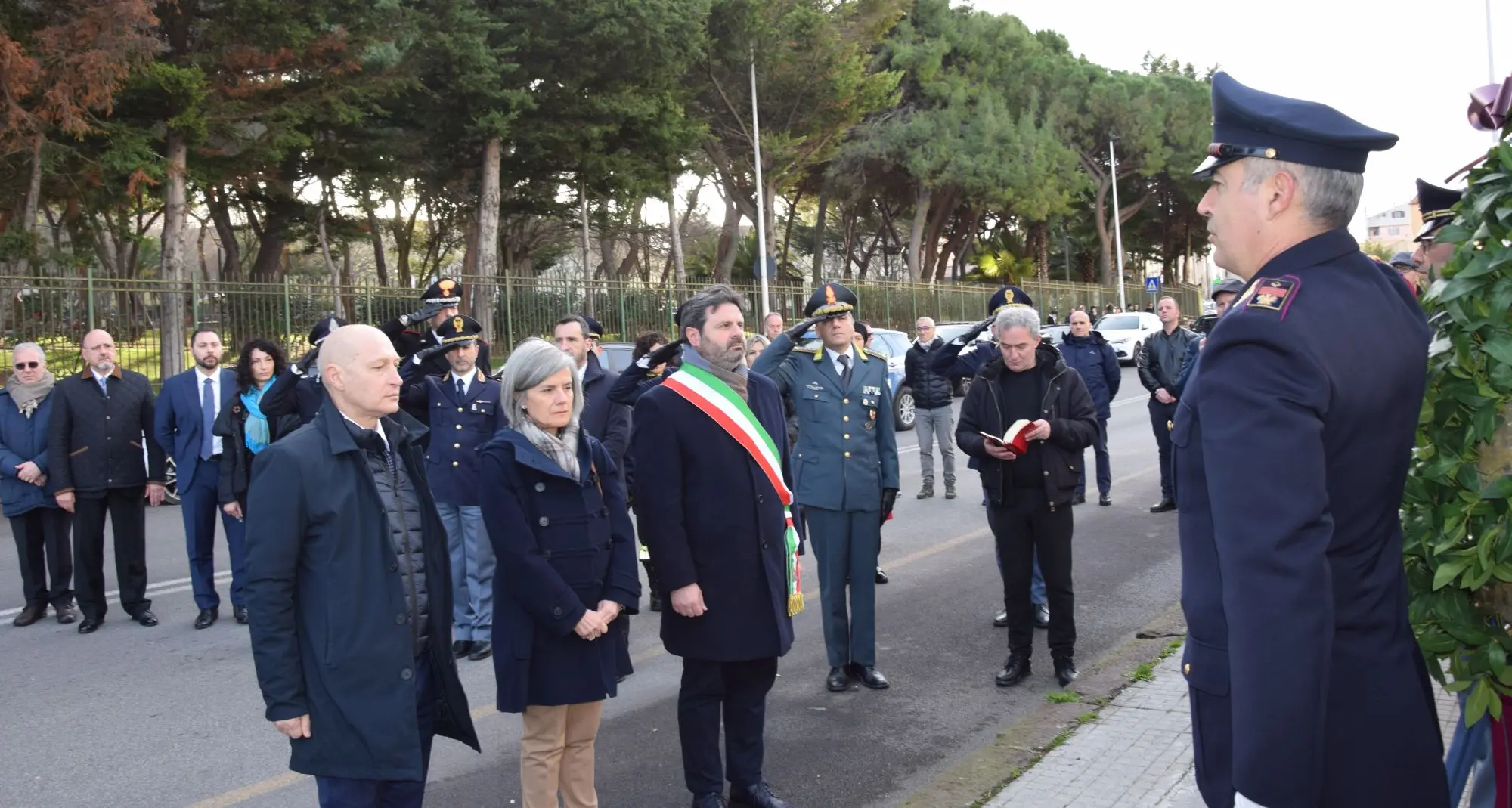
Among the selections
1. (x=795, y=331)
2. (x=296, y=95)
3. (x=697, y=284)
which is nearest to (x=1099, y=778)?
(x=795, y=331)

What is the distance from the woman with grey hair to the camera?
419 cm

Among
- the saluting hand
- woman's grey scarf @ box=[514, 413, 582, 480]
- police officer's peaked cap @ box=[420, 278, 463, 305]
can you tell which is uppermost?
police officer's peaked cap @ box=[420, 278, 463, 305]

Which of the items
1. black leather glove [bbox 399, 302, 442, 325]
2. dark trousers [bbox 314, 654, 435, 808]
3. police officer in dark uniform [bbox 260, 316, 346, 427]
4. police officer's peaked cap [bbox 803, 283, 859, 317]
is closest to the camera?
dark trousers [bbox 314, 654, 435, 808]

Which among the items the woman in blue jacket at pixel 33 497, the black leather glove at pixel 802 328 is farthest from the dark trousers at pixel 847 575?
the woman in blue jacket at pixel 33 497

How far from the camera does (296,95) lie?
21.8m

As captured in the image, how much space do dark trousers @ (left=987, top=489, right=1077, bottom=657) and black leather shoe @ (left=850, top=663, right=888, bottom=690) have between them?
71 centimetres

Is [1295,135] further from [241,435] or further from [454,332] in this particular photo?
[241,435]

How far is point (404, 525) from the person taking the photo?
147 inches

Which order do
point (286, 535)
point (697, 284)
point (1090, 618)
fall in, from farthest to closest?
point (697, 284) < point (1090, 618) < point (286, 535)

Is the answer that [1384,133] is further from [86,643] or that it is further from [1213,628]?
[86,643]

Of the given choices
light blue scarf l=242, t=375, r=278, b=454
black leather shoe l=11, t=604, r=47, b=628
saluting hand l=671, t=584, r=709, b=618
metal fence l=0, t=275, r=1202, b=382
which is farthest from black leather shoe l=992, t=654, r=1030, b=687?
metal fence l=0, t=275, r=1202, b=382

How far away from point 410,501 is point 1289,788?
2.67 metres

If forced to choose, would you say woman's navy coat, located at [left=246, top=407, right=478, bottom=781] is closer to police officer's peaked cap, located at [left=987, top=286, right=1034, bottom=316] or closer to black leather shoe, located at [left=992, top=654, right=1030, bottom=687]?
black leather shoe, located at [left=992, top=654, right=1030, bottom=687]

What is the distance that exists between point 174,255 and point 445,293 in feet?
52.8
